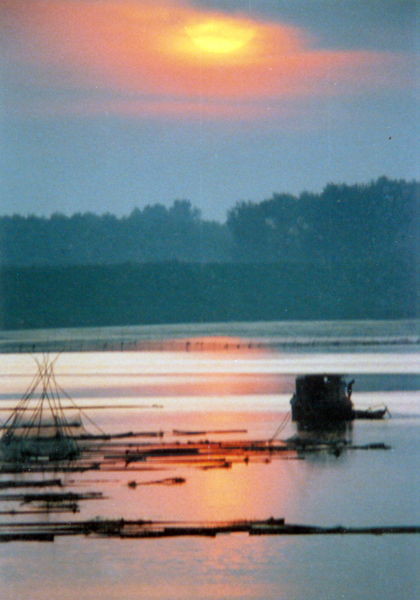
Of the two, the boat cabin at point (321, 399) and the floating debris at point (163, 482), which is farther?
the boat cabin at point (321, 399)

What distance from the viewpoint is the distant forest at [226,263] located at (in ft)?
18.2

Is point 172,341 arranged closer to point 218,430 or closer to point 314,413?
point 218,430

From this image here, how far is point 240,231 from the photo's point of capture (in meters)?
5.70

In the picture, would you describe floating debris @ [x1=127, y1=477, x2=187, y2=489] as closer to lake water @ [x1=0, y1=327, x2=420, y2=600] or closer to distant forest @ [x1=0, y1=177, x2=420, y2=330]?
lake water @ [x1=0, y1=327, x2=420, y2=600]

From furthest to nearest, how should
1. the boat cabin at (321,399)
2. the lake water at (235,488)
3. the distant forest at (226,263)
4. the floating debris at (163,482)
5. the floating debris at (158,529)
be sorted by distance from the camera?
the boat cabin at (321,399), the floating debris at (163,482), the distant forest at (226,263), the floating debris at (158,529), the lake water at (235,488)

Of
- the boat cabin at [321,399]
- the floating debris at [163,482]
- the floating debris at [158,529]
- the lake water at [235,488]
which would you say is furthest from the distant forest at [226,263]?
the floating debris at [158,529]

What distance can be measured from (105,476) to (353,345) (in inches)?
78.3

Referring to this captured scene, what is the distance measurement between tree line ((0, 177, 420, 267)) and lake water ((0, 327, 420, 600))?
0.64 m

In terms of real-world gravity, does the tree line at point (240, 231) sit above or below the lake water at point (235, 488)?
above

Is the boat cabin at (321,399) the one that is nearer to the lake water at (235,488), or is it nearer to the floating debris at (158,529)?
the lake water at (235,488)

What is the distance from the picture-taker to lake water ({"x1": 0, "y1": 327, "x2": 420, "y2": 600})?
5203 millimetres

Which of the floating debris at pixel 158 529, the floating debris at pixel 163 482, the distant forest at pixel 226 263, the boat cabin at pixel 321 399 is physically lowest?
the floating debris at pixel 158 529

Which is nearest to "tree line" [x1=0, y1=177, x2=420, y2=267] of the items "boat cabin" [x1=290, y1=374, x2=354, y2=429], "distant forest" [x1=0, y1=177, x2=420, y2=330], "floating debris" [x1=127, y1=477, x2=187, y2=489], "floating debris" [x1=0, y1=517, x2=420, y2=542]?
"distant forest" [x1=0, y1=177, x2=420, y2=330]

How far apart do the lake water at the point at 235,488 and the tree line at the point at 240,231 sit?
643 millimetres
